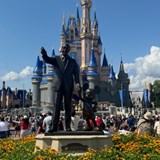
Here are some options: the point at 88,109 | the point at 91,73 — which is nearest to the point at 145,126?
the point at 88,109

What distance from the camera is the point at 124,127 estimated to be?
45.0 ft

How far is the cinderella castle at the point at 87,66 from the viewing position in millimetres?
89562

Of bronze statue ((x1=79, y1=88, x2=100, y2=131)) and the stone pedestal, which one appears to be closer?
the stone pedestal

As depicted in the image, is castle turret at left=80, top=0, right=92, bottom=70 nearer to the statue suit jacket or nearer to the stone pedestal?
the statue suit jacket

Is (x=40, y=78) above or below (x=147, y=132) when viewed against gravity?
above

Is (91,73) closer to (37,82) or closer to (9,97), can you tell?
(37,82)

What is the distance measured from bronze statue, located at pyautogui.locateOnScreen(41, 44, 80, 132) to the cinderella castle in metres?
76.1

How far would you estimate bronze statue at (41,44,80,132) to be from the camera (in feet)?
30.1

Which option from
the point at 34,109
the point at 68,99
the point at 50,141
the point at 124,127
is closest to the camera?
the point at 50,141

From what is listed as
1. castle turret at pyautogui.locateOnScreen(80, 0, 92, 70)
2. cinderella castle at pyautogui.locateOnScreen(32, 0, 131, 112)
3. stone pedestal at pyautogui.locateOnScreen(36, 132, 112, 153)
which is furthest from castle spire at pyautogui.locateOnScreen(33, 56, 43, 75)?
stone pedestal at pyautogui.locateOnScreen(36, 132, 112, 153)

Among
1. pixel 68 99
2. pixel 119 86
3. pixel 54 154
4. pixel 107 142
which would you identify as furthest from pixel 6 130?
pixel 119 86

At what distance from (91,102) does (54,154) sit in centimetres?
262

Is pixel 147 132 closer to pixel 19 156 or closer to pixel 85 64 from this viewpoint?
pixel 19 156

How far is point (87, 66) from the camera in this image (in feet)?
307
